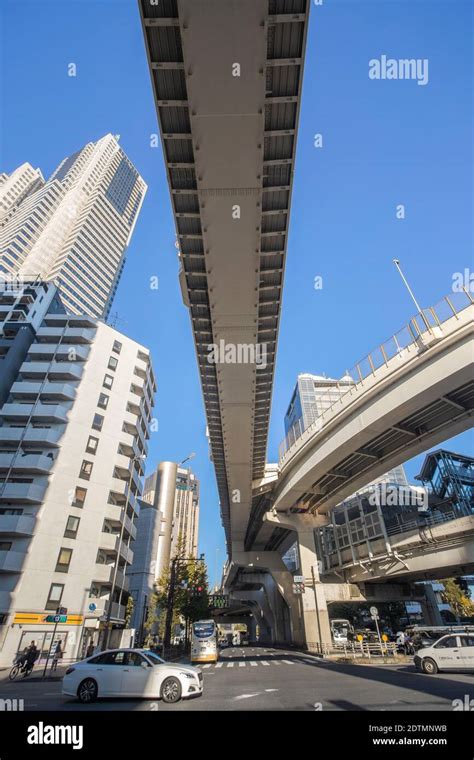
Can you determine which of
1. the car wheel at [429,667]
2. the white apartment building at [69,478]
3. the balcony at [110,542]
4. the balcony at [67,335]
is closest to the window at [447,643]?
the car wheel at [429,667]

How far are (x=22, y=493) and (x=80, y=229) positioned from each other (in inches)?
3784

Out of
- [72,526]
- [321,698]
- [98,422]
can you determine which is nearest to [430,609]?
[72,526]

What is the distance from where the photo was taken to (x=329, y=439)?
83.7 feet

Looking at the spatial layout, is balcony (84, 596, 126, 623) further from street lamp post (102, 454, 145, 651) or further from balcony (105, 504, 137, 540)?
balcony (105, 504, 137, 540)

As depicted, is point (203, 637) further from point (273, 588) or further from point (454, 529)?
point (273, 588)

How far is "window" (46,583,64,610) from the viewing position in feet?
100

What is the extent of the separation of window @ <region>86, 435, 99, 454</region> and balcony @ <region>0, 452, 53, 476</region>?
14.1ft

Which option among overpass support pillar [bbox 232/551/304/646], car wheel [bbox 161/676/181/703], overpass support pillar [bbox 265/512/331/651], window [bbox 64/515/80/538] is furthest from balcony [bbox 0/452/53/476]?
car wheel [bbox 161/676/181/703]

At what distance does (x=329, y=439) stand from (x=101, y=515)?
24.2 metres

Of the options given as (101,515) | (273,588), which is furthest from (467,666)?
(273,588)

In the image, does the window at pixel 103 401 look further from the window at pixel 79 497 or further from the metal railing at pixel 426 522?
the metal railing at pixel 426 522

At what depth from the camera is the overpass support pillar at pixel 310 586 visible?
30.0 meters

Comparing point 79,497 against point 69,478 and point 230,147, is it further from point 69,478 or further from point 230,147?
point 230,147

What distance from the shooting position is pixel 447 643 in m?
15.0
